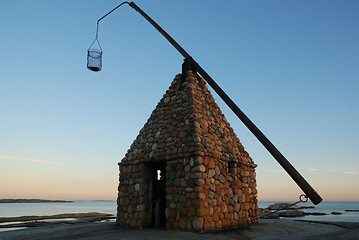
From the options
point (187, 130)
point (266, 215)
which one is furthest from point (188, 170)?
point (266, 215)

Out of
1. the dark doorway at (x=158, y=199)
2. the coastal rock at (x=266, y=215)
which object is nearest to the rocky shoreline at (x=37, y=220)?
the dark doorway at (x=158, y=199)

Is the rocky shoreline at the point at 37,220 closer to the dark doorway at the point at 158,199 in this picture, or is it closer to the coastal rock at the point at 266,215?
the dark doorway at the point at 158,199

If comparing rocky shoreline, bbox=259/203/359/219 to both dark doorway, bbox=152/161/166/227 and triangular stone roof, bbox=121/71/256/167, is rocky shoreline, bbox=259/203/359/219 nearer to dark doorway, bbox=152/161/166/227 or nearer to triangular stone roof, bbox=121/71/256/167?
triangular stone roof, bbox=121/71/256/167

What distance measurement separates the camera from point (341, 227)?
32.0 ft

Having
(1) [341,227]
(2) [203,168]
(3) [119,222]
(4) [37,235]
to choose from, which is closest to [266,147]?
(2) [203,168]

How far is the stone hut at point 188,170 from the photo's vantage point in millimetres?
8031

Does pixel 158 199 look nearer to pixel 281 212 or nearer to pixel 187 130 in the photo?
pixel 187 130

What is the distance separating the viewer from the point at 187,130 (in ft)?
29.4

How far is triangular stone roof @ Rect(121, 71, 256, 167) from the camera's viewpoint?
8695 millimetres

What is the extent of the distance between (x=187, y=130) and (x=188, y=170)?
56.5 inches

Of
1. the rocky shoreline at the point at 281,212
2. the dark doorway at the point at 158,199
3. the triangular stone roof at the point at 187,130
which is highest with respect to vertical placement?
the triangular stone roof at the point at 187,130

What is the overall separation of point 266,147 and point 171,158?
3.20 m

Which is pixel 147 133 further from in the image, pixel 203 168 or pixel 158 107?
pixel 203 168

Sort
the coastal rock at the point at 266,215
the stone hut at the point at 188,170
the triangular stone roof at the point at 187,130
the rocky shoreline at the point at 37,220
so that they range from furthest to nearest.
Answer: the rocky shoreline at the point at 37,220, the coastal rock at the point at 266,215, the triangular stone roof at the point at 187,130, the stone hut at the point at 188,170
